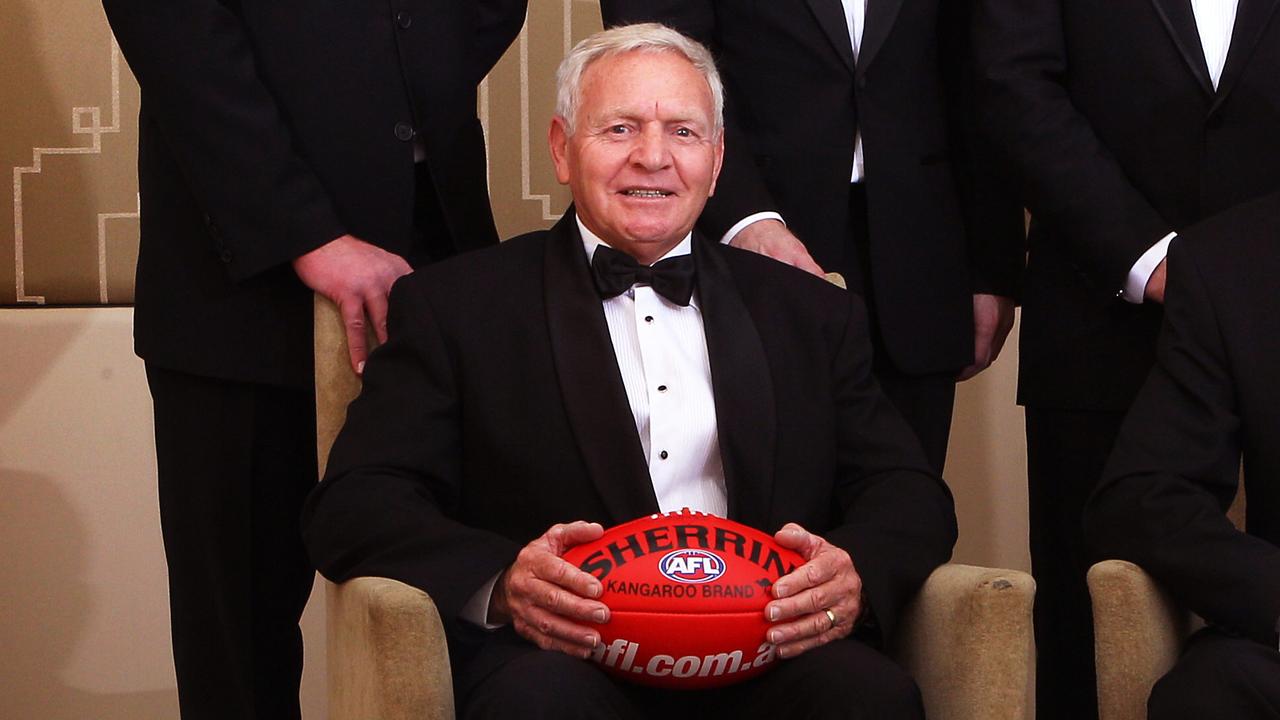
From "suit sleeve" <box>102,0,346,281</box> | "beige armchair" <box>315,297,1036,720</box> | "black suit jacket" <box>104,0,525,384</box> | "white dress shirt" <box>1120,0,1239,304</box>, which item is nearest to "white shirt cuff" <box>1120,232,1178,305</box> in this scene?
"white dress shirt" <box>1120,0,1239,304</box>

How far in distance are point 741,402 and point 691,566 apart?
350 millimetres

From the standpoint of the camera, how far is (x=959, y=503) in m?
3.61

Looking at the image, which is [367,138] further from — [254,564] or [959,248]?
[959,248]

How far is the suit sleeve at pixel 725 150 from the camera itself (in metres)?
2.35

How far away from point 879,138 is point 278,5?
→ 0.88 metres

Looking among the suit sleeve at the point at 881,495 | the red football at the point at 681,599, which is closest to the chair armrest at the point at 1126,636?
the suit sleeve at the point at 881,495

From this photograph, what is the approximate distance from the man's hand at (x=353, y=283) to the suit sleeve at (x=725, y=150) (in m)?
0.49

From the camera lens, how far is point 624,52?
6.88ft

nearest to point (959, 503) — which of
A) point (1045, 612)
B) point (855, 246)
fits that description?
point (1045, 612)

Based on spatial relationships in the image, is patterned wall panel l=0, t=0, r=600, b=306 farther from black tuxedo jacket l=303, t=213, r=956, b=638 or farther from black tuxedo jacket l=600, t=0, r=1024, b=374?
black tuxedo jacket l=303, t=213, r=956, b=638

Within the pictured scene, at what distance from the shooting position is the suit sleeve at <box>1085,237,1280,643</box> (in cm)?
179

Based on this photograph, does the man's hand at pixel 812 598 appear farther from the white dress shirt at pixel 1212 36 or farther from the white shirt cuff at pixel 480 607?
the white dress shirt at pixel 1212 36

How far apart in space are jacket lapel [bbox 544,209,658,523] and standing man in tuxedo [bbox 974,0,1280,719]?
2.35 feet

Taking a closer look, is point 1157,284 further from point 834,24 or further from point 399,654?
point 399,654
